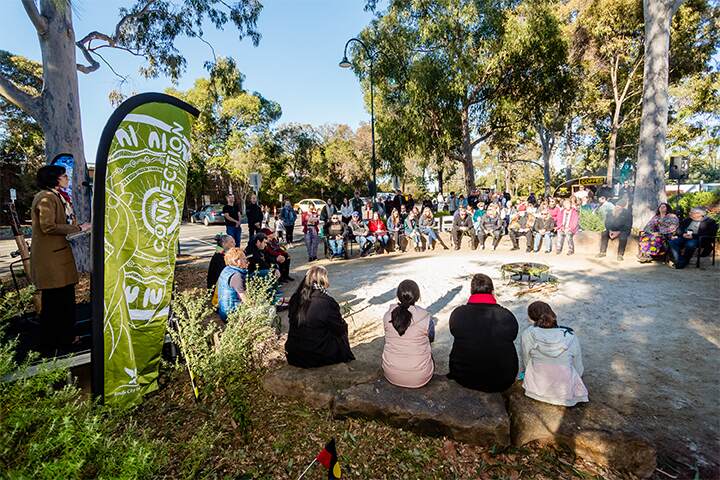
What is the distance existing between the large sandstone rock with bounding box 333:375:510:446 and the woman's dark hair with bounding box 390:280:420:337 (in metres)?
0.49

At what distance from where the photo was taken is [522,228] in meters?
10.1

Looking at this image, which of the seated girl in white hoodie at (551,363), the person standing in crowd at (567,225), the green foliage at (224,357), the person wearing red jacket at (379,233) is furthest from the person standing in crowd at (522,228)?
the green foliage at (224,357)

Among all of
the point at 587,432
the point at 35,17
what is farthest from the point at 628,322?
the point at 35,17

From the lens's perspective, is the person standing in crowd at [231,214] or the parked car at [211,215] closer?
the person standing in crowd at [231,214]

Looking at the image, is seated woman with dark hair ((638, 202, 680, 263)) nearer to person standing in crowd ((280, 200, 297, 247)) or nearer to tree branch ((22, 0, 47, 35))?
person standing in crowd ((280, 200, 297, 247))

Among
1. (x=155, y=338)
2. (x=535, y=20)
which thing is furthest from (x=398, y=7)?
(x=155, y=338)

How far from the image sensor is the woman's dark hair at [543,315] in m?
2.73

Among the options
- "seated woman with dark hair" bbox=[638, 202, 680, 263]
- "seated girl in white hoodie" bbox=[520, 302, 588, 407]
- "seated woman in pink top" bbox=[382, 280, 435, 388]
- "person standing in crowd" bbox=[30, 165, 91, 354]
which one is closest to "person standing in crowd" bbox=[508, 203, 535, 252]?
"seated woman with dark hair" bbox=[638, 202, 680, 263]

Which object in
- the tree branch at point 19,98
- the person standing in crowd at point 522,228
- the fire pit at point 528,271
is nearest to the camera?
the fire pit at point 528,271

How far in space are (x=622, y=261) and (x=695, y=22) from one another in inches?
577

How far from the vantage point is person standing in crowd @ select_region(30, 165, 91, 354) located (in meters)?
3.20

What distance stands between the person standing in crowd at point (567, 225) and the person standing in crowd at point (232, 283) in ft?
27.1

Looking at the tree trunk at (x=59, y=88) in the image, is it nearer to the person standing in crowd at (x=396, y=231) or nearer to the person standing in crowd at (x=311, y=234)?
the person standing in crowd at (x=311, y=234)

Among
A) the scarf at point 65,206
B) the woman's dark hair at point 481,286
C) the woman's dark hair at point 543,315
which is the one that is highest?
the scarf at point 65,206
